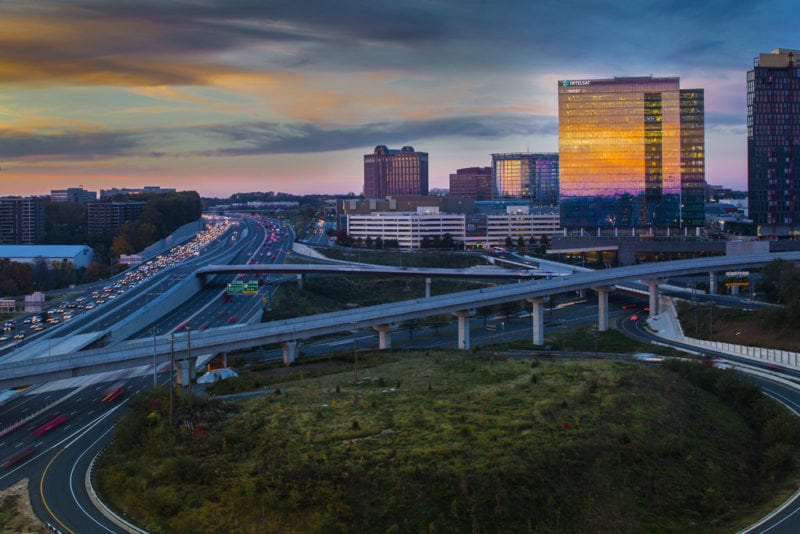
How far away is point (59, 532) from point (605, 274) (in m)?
71.7

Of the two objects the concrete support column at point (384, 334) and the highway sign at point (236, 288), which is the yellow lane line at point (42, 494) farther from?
the highway sign at point (236, 288)

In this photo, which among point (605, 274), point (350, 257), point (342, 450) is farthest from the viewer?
point (350, 257)

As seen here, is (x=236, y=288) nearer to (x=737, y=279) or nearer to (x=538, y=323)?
(x=538, y=323)

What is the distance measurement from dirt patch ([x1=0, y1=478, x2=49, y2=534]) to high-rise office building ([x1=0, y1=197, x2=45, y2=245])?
15741 cm

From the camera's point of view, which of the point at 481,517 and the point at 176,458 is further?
the point at 176,458

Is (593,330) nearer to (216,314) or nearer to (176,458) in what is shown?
(216,314)

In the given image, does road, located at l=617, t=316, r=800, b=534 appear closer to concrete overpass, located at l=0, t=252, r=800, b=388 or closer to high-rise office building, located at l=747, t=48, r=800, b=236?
concrete overpass, located at l=0, t=252, r=800, b=388

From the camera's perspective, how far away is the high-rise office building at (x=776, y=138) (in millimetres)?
142250

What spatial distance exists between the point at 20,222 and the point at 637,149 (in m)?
142

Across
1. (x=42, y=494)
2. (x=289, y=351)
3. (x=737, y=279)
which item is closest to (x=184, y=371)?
(x=289, y=351)

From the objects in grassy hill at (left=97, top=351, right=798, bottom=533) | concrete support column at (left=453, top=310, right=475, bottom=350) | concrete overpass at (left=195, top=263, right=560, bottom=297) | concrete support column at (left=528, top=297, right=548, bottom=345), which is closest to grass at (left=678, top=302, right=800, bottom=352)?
concrete support column at (left=528, top=297, right=548, bottom=345)

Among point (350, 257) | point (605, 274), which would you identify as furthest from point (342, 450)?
point (350, 257)

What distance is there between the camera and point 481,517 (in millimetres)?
32094

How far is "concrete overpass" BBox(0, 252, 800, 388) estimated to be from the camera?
2142 inches
